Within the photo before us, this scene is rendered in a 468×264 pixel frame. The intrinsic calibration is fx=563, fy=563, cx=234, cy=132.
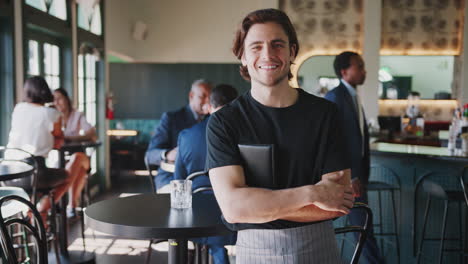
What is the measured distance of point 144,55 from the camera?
10.4 metres

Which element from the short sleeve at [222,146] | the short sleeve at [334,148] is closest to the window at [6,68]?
the short sleeve at [222,146]

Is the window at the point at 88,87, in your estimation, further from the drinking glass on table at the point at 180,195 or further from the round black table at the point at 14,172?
the drinking glass on table at the point at 180,195

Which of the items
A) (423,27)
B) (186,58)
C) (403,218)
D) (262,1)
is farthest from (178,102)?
(403,218)

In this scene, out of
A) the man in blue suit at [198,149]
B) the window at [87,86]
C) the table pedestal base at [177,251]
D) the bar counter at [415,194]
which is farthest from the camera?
the window at [87,86]

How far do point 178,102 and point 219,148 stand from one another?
880 cm

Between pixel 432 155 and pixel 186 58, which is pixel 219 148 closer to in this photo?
pixel 432 155

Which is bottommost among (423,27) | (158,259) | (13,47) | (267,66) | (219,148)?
(158,259)

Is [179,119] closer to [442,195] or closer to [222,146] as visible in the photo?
[442,195]

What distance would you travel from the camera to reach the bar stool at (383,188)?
4547mm

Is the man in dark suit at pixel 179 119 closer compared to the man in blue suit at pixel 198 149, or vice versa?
the man in blue suit at pixel 198 149

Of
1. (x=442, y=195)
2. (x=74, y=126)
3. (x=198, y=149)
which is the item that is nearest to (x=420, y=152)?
(x=442, y=195)

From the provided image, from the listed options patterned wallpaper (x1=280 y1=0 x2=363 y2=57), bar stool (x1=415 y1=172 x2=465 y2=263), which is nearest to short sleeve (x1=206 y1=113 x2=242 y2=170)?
bar stool (x1=415 y1=172 x2=465 y2=263)

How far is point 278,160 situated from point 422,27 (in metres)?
9.18

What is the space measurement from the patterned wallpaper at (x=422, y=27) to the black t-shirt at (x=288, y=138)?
879 cm
